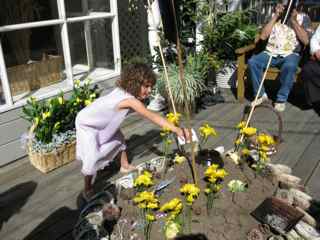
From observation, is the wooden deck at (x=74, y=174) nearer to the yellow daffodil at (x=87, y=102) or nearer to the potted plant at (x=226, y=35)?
the yellow daffodil at (x=87, y=102)

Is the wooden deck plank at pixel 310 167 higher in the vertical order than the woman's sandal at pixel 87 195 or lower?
higher

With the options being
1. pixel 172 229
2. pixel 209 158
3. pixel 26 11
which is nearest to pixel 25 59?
pixel 26 11

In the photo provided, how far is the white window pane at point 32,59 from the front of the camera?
10.7 feet

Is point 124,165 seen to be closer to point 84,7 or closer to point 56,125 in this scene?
point 56,125

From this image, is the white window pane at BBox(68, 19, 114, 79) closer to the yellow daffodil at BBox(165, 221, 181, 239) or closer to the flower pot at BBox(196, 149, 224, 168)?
the flower pot at BBox(196, 149, 224, 168)

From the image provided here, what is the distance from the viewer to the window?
319 cm

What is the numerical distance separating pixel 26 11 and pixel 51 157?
4.75 feet

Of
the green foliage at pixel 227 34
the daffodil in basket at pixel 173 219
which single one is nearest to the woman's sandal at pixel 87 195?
the daffodil in basket at pixel 173 219

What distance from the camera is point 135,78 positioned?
234cm

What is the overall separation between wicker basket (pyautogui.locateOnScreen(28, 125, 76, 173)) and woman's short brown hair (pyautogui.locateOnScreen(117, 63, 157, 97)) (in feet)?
3.23

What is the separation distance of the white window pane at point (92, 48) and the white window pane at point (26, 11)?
0.34 metres

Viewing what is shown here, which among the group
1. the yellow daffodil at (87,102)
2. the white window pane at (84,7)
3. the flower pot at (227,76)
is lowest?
the flower pot at (227,76)

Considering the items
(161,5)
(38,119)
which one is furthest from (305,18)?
(38,119)

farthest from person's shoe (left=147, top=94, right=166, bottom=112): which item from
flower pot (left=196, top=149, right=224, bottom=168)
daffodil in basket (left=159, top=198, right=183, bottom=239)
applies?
daffodil in basket (left=159, top=198, right=183, bottom=239)
